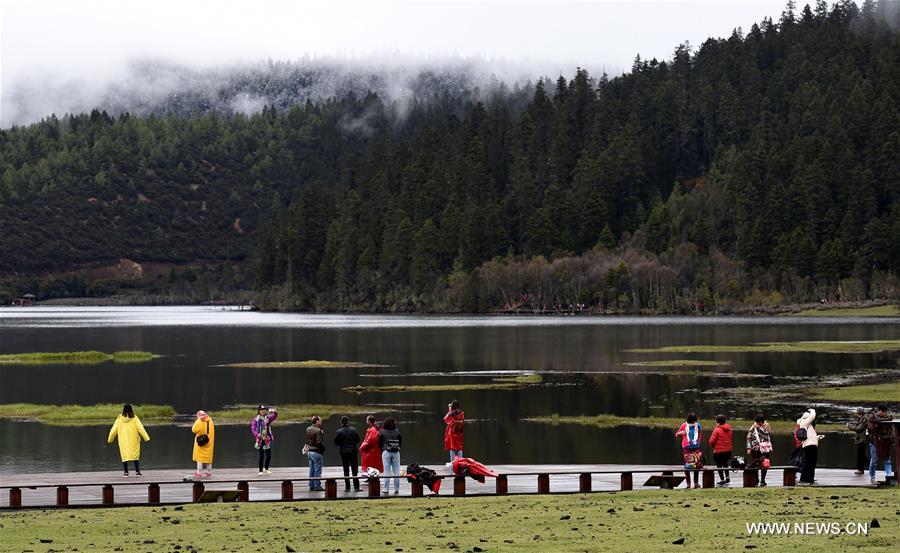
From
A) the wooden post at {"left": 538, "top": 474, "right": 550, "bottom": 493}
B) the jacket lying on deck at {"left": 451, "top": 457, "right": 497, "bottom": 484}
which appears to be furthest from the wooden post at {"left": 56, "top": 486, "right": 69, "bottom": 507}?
the wooden post at {"left": 538, "top": 474, "right": 550, "bottom": 493}

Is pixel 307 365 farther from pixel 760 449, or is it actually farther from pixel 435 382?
pixel 760 449

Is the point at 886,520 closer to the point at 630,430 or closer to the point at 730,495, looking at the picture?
the point at 730,495

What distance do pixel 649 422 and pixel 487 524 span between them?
3760cm

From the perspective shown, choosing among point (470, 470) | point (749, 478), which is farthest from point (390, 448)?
point (749, 478)

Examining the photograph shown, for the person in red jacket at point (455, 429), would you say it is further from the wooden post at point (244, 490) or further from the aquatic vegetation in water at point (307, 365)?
the aquatic vegetation in water at point (307, 365)

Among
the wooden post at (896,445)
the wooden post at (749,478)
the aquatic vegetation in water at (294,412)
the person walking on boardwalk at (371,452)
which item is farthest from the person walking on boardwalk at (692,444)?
the aquatic vegetation in water at (294,412)

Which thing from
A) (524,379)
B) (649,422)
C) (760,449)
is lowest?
(649,422)

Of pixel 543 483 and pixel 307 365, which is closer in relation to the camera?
pixel 543 483

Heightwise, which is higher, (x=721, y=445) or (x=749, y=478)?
(x=721, y=445)

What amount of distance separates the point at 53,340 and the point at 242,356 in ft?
145

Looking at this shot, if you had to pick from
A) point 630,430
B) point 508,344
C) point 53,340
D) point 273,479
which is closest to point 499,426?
point 630,430

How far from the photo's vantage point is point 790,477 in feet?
123

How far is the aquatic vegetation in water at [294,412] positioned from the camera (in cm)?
7125

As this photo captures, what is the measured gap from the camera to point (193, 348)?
145250 mm
